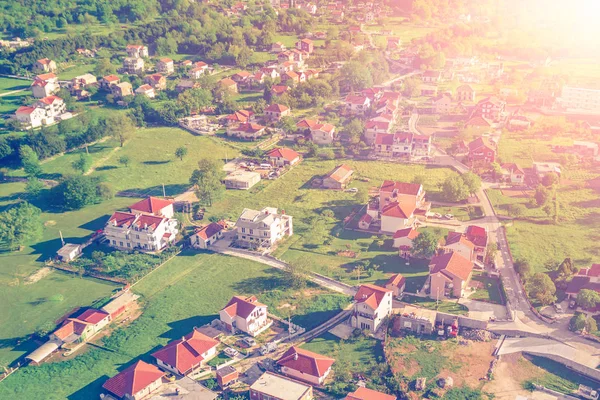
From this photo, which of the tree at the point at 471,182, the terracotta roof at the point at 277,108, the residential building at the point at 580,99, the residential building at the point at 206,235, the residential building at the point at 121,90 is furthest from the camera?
the residential building at the point at 121,90

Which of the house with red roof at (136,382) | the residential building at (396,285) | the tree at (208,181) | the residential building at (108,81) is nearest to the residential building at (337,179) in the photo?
the tree at (208,181)

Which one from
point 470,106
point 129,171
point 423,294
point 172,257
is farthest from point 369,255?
point 470,106

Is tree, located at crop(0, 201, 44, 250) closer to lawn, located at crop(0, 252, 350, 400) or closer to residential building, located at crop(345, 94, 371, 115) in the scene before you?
lawn, located at crop(0, 252, 350, 400)

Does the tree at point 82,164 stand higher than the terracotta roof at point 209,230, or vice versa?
the tree at point 82,164

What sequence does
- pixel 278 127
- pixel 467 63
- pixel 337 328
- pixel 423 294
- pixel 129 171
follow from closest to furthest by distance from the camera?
pixel 337 328 < pixel 423 294 < pixel 129 171 < pixel 278 127 < pixel 467 63

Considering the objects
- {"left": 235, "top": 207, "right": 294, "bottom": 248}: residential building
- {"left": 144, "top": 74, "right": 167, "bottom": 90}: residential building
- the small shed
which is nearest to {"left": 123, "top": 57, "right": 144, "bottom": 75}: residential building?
{"left": 144, "top": 74, "right": 167, "bottom": 90}: residential building

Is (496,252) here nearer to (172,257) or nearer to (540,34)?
(172,257)

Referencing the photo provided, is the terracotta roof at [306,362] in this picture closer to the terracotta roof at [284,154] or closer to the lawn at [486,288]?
the lawn at [486,288]

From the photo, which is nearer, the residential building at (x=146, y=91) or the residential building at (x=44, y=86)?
the residential building at (x=44, y=86)

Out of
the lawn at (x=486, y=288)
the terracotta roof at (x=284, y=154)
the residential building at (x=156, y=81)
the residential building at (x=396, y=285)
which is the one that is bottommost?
the lawn at (x=486, y=288)
